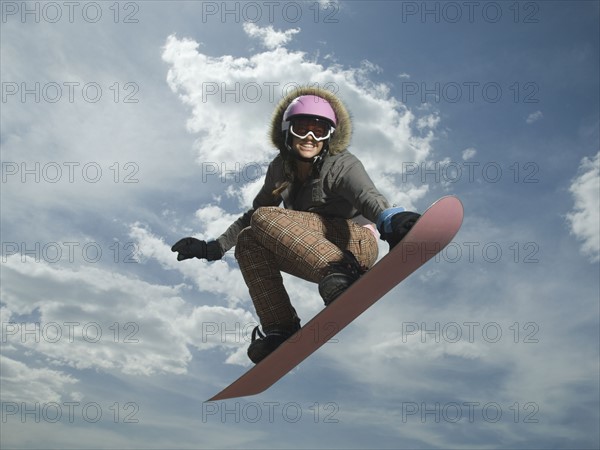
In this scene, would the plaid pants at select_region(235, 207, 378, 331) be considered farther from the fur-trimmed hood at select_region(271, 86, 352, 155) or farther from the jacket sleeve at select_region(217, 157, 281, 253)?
the fur-trimmed hood at select_region(271, 86, 352, 155)

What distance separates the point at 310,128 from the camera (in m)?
4.83

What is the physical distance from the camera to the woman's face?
4.82 m

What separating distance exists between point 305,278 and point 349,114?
137 cm

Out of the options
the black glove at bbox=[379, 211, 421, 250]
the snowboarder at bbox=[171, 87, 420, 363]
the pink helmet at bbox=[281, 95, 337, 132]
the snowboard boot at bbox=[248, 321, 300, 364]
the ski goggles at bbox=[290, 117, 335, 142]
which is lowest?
the snowboard boot at bbox=[248, 321, 300, 364]

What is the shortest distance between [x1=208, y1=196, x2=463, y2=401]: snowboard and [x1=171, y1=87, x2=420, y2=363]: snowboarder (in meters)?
0.19

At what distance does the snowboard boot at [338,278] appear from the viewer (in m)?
4.24

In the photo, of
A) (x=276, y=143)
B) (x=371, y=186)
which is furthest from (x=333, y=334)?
(x=276, y=143)

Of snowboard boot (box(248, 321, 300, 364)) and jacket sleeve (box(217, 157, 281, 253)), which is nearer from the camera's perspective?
snowboard boot (box(248, 321, 300, 364))

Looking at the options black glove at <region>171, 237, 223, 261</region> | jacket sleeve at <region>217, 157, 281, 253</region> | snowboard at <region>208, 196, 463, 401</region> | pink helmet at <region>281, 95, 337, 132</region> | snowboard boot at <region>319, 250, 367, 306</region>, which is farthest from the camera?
black glove at <region>171, 237, 223, 261</region>

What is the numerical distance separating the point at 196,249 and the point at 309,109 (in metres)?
1.62

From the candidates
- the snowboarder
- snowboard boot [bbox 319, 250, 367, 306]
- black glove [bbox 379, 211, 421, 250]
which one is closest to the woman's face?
the snowboarder

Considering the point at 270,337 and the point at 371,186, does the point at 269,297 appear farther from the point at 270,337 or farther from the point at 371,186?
the point at 371,186

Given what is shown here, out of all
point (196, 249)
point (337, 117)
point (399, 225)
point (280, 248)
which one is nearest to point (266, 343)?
point (280, 248)

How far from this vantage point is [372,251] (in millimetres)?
5086
